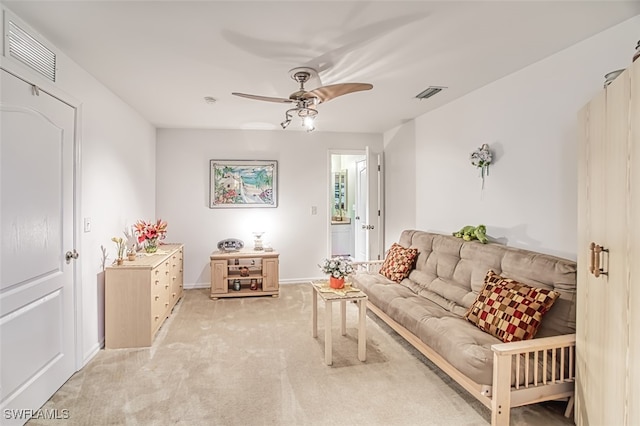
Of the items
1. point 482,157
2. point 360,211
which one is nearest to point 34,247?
point 482,157

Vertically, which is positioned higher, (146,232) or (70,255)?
(146,232)

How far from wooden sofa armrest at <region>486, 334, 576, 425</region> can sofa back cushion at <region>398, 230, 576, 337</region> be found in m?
0.18

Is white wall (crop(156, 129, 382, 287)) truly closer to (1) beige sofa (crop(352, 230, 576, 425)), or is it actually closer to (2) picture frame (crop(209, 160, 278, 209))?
(2) picture frame (crop(209, 160, 278, 209))

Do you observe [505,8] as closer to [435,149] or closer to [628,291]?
[628,291]

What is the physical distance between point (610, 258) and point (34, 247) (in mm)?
3225

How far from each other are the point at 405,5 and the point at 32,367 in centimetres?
310

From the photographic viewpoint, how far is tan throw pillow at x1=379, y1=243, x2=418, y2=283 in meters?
3.80

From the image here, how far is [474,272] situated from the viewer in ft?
9.77

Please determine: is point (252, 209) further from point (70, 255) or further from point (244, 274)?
point (70, 255)

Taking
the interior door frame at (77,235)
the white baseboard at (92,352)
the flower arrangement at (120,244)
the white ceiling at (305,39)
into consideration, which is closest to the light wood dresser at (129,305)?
the white baseboard at (92,352)

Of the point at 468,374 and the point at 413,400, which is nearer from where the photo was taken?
the point at 468,374

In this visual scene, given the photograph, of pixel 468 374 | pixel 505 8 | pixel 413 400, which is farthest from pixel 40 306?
pixel 505 8

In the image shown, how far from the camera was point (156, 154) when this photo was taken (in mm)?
5055

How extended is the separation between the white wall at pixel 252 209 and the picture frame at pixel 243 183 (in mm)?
85
